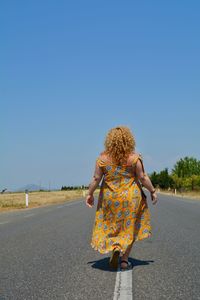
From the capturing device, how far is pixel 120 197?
612 centimetres

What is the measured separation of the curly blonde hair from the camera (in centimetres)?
614

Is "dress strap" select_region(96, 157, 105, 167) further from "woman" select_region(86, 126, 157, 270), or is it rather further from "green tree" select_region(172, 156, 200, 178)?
"green tree" select_region(172, 156, 200, 178)

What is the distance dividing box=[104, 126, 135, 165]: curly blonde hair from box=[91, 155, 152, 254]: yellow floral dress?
114mm

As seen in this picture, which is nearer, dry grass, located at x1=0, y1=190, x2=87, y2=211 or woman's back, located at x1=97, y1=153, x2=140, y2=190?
woman's back, located at x1=97, y1=153, x2=140, y2=190

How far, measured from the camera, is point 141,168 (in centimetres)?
617

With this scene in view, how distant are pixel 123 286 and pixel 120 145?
6.09ft

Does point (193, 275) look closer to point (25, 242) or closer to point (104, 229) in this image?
point (104, 229)

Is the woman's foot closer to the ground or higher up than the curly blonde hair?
closer to the ground

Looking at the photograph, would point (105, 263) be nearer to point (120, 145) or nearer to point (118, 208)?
point (118, 208)

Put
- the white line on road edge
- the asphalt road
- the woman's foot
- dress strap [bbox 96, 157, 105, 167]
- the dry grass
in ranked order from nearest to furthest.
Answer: the white line on road edge < the asphalt road < the woman's foot < dress strap [bbox 96, 157, 105, 167] < the dry grass

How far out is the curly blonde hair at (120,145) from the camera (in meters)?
6.14

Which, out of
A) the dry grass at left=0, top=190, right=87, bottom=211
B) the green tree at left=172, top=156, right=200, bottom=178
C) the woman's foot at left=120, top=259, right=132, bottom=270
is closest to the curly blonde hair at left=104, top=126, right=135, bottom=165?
the woman's foot at left=120, top=259, right=132, bottom=270

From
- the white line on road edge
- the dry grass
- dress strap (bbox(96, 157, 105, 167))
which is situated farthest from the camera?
the dry grass

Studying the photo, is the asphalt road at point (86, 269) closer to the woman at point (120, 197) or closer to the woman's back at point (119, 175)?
the woman at point (120, 197)
